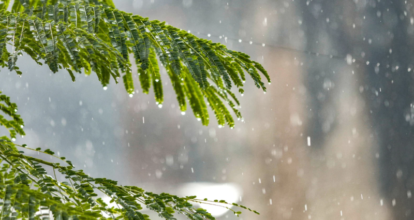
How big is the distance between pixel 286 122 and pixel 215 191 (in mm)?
989

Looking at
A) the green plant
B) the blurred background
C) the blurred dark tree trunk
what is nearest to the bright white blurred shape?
the blurred background

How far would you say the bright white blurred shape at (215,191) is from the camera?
3312 mm

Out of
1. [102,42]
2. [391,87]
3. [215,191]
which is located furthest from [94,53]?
[391,87]

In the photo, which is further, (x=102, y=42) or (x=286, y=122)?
(x=286, y=122)

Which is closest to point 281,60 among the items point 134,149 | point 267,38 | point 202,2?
point 267,38

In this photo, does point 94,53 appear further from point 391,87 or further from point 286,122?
point 391,87

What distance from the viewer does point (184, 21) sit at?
3.44m

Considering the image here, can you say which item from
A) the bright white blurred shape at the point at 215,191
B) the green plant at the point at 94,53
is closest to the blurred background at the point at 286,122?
the bright white blurred shape at the point at 215,191

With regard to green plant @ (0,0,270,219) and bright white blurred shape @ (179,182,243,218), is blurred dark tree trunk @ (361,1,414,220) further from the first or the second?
green plant @ (0,0,270,219)

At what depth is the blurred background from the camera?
332 centimetres

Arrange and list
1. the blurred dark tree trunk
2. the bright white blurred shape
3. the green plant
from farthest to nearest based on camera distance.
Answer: the blurred dark tree trunk < the bright white blurred shape < the green plant

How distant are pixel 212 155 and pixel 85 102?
4.31ft

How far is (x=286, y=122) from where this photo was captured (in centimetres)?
350

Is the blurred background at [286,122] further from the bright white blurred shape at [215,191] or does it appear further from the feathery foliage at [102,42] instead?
the feathery foliage at [102,42]
